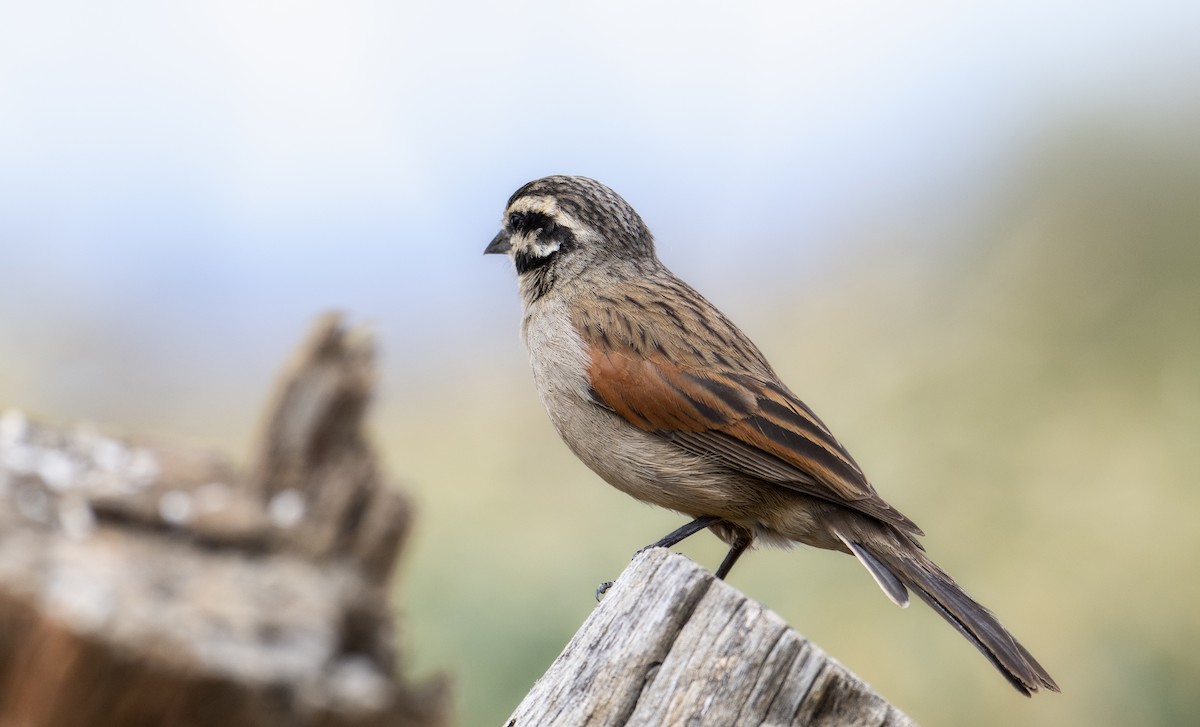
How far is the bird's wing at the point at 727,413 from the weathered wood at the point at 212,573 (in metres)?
2.46

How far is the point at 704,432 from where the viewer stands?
17.3 ft

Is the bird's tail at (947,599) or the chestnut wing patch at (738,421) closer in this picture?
the bird's tail at (947,599)

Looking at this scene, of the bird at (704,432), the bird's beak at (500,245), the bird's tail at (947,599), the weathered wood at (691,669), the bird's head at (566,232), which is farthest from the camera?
the bird's beak at (500,245)

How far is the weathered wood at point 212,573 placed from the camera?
618 centimetres

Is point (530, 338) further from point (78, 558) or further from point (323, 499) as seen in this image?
point (78, 558)

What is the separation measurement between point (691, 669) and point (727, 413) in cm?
229

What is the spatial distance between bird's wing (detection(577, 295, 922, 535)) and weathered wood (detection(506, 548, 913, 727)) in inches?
75.1

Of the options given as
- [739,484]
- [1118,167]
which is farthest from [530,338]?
[1118,167]

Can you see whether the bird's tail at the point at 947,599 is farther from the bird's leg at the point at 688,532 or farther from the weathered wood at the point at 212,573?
the weathered wood at the point at 212,573

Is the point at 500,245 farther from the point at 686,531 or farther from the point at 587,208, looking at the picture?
the point at 686,531

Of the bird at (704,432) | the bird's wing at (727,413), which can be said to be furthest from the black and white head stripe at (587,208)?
the bird's wing at (727,413)

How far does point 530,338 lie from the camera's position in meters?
6.02

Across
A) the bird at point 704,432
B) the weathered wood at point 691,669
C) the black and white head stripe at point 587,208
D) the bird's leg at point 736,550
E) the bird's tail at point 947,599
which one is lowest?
the weathered wood at point 691,669

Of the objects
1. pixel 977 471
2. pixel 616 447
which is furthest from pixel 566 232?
→ pixel 977 471
